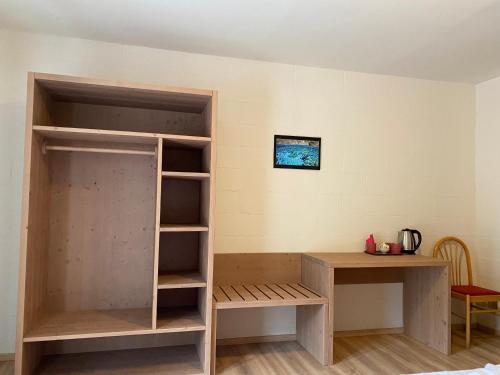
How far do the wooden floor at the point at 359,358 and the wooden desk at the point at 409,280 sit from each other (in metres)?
0.14

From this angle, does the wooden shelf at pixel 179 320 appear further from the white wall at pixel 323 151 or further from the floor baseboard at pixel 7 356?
the floor baseboard at pixel 7 356

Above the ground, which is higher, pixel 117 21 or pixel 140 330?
pixel 117 21

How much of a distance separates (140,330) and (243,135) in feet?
5.56

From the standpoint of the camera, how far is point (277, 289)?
3.04m

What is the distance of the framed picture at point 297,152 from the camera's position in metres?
3.31

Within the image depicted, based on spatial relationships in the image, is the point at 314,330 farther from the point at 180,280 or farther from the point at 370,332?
the point at 180,280

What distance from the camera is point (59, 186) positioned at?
283 centimetres

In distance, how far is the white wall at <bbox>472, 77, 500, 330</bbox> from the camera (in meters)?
3.59

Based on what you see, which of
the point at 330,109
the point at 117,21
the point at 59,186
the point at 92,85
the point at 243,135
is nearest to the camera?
the point at 92,85

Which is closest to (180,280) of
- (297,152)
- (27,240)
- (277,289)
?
(277,289)

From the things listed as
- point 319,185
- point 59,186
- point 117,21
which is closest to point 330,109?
point 319,185

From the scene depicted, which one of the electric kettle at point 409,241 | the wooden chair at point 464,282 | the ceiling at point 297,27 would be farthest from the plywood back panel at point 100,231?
the wooden chair at point 464,282

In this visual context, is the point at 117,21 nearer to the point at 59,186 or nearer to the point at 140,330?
the point at 59,186

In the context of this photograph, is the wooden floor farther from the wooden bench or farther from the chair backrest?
the chair backrest
